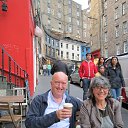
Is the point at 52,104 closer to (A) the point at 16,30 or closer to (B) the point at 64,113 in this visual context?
(B) the point at 64,113

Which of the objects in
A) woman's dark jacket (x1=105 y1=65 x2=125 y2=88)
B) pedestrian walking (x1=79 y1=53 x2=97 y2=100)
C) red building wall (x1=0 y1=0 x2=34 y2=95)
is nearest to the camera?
woman's dark jacket (x1=105 y1=65 x2=125 y2=88)

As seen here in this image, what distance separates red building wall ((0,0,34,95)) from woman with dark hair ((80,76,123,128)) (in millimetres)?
7710

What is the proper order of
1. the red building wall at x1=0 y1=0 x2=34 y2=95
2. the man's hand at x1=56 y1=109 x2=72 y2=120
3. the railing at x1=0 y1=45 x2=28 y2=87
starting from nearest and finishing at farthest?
the man's hand at x1=56 y1=109 x2=72 y2=120, the railing at x1=0 y1=45 x2=28 y2=87, the red building wall at x1=0 y1=0 x2=34 y2=95

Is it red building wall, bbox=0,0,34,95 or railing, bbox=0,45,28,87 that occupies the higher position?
red building wall, bbox=0,0,34,95

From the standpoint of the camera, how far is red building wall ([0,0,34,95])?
1080 cm

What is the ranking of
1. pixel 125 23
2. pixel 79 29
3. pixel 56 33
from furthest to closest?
pixel 79 29 → pixel 56 33 → pixel 125 23

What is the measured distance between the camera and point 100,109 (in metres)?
3.44

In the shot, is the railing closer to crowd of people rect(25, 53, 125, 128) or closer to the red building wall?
the red building wall

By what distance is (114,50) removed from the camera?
118 feet

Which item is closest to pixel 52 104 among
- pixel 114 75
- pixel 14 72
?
pixel 114 75

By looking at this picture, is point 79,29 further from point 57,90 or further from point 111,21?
point 57,90

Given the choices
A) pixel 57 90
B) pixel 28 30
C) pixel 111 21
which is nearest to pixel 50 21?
pixel 111 21

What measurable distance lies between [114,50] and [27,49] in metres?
25.8

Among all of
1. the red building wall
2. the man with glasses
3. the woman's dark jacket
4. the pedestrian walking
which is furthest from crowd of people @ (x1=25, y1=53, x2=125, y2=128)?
the red building wall
